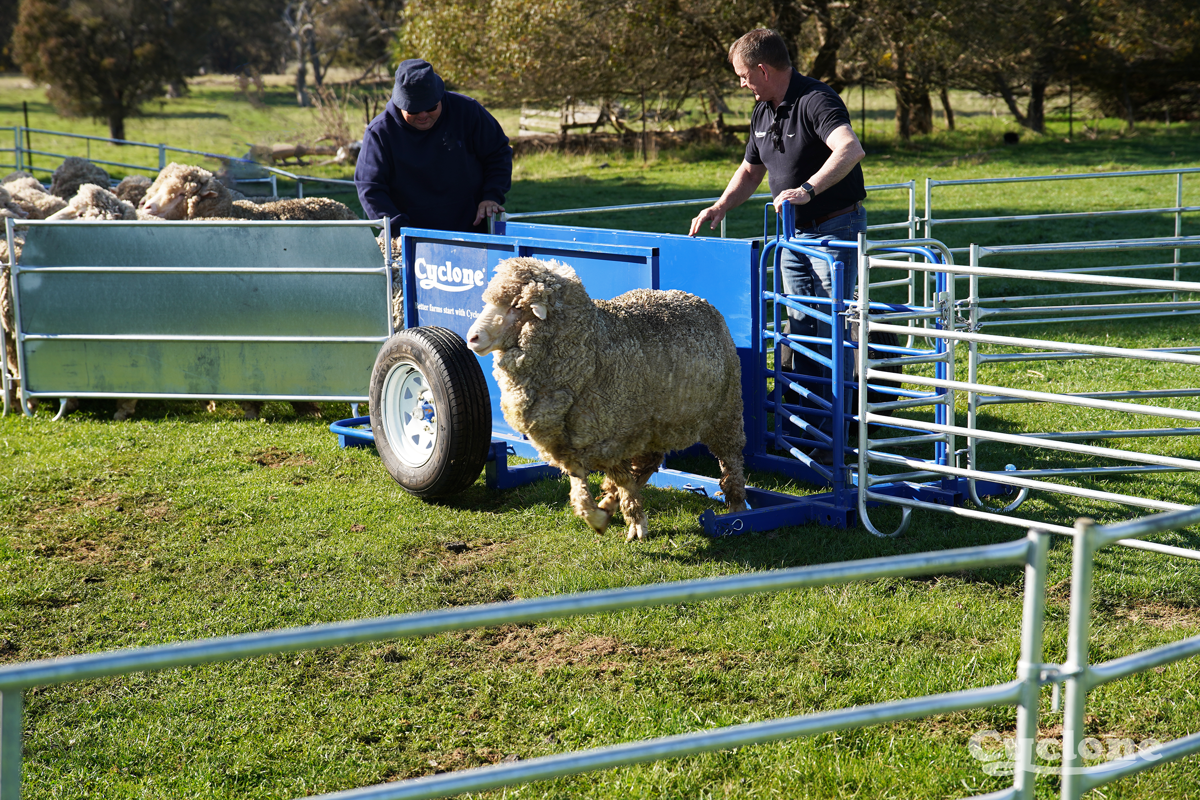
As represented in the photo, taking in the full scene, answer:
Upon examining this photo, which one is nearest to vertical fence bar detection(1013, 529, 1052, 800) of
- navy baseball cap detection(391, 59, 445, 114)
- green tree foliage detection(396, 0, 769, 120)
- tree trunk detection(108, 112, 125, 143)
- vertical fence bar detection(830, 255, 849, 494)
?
vertical fence bar detection(830, 255, 849, 494)

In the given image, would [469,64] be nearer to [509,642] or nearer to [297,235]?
[297,235]

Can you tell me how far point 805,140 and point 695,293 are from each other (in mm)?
1100

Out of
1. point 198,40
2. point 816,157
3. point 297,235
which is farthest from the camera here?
point 198,40

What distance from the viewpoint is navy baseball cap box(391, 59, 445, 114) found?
7.19 metres

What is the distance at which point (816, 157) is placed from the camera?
6355 mm

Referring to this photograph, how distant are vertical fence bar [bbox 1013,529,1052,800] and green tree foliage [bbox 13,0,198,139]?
39.2m

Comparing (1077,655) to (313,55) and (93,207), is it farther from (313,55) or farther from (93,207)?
(313,55)

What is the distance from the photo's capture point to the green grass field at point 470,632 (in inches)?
142

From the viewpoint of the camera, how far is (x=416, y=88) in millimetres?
7191

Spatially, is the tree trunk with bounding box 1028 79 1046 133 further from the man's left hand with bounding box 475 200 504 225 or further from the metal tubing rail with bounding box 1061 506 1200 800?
the metal tubing rail with bounding box 1061 506 1200 800

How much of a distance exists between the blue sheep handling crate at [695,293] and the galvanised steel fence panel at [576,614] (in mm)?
3136

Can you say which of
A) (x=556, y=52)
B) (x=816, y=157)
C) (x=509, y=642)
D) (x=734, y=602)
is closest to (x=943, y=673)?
(x=734, y=602)

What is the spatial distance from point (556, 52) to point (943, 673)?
25388 millimetres

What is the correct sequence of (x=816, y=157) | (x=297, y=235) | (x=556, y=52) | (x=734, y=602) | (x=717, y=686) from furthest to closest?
(x=556, y=52) < (x=297, y=235) < (x=816, y=157) < (x=734, y=602) < (x=717, y=686)
